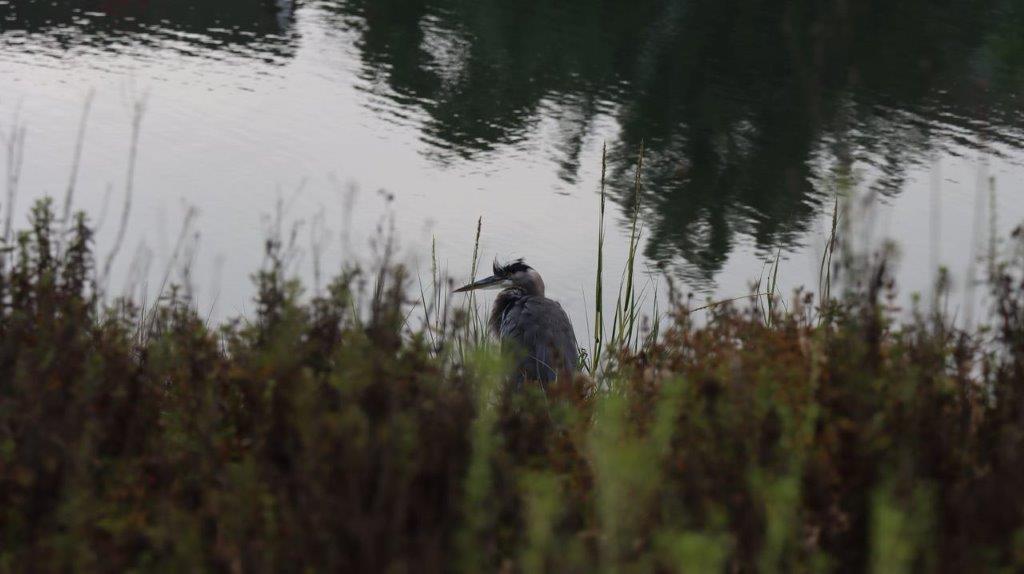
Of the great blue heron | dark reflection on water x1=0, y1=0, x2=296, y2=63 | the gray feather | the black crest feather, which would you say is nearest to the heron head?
the black crest feather

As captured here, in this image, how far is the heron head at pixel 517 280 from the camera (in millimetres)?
6227

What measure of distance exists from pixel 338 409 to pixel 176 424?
0.36 m

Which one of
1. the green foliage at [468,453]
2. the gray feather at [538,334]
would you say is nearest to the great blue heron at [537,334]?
the gray feather at [538,334]

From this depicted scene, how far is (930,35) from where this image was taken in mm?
13398

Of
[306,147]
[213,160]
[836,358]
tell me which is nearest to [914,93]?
[306,147]

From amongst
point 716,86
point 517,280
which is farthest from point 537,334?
point 716,86

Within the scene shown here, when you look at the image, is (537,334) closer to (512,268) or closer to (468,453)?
(512,268)

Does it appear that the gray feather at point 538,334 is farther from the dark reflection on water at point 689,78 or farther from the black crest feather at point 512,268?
the dark reflection on water at point 689,78

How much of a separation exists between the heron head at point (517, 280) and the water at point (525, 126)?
0.25 meters

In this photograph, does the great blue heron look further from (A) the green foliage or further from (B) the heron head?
(A) the green foliage

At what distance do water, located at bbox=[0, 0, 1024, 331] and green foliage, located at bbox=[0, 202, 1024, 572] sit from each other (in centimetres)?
217

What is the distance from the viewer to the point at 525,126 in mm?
10109

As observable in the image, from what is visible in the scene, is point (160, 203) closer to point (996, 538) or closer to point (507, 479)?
point (507, 479)

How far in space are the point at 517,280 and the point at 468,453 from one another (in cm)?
394
